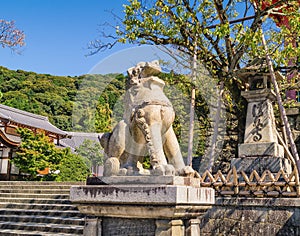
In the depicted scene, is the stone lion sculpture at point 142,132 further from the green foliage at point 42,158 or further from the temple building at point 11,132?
the temple building at point 11,132

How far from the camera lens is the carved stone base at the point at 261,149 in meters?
9.92

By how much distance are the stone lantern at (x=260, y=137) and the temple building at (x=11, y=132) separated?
52.0 feet

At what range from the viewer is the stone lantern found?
384 inches

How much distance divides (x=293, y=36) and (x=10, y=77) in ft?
145

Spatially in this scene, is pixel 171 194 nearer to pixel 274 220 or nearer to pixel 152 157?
pixel 152 157

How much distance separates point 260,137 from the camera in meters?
10.3

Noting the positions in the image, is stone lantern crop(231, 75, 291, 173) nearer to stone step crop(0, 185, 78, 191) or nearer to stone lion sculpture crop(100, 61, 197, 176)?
stone step crop(0, 185, 78, 191)

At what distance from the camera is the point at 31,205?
33.7 feet

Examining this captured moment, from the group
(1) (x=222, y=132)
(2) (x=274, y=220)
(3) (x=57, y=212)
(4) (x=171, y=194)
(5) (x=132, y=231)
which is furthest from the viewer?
(1) (x=222, y=132)

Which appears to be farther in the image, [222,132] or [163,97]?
[222,132]

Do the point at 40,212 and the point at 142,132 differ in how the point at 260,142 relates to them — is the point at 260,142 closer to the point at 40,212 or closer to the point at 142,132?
the point at 40,212

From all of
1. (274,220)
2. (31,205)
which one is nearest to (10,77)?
(31,205)

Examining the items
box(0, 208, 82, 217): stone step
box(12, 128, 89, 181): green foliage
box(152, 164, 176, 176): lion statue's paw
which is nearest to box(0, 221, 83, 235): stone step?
box(0, 208, 82, 217): stone step

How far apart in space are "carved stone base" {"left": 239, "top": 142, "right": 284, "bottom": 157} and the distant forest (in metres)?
1.93
